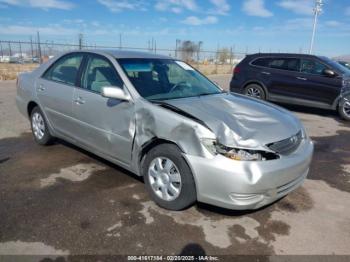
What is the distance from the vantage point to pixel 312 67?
9008 millimetres

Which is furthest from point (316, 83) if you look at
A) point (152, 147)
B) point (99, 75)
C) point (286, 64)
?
point (152, 147)

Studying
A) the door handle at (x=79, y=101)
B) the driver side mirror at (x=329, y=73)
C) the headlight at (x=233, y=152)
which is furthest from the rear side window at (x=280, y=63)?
the headlight at (x=233, y=152)

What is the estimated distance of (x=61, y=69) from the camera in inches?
190

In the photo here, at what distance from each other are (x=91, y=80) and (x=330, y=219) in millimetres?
3219

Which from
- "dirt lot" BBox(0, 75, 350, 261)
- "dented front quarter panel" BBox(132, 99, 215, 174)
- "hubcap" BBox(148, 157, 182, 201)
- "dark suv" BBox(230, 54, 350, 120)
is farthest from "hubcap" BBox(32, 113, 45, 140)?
"dark suv" BBox(230, 54, 350, 120)

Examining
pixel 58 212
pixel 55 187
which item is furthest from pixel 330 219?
pixel 55 187

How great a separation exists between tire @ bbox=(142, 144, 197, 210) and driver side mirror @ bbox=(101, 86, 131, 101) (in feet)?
2.24

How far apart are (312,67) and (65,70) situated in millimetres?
6870

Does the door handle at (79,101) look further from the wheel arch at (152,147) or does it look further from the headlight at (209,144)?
the headlight at (209,144)

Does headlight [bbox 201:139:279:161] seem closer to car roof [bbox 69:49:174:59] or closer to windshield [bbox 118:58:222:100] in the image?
windshield [bbox 118:58:222:100]

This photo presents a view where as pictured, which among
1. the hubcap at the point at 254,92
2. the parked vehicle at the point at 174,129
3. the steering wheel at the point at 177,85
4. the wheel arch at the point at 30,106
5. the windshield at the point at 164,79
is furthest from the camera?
the hubcap at the point at 254,92

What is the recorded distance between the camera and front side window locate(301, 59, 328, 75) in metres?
8.84

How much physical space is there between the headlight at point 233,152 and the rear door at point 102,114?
3.22ft

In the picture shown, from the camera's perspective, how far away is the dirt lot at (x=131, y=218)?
2883 millimetres
